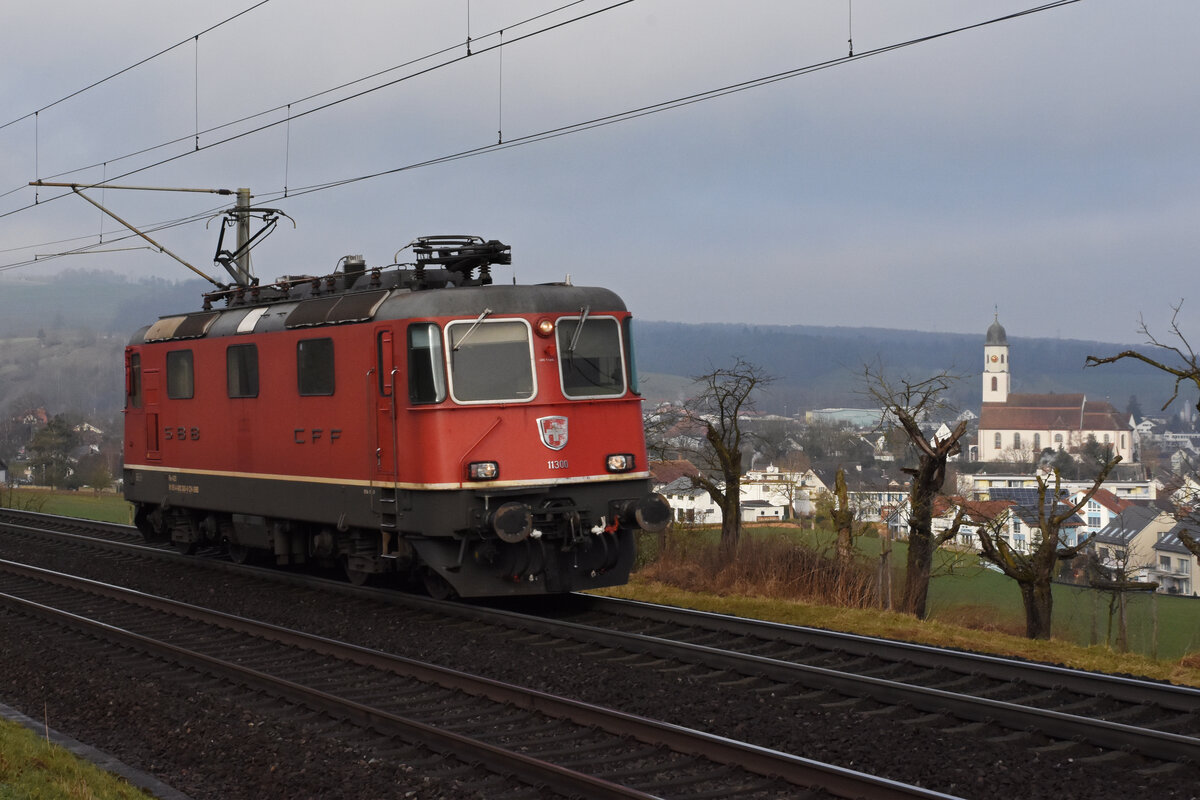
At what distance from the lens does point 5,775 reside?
7402 mm

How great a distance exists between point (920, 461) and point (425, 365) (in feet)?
31.0

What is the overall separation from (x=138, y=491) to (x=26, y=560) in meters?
2.21

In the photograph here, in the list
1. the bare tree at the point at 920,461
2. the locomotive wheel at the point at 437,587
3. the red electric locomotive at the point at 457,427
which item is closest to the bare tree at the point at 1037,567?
the bare tree at the point at 920,461

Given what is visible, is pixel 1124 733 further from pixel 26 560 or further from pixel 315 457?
pixel 26 560

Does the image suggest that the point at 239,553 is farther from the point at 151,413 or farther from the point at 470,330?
the point at 470,330

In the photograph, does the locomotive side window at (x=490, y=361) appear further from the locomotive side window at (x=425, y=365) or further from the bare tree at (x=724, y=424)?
the bare tree at (x=724, y=424)

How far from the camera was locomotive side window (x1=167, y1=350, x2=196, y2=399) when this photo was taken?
17578mm

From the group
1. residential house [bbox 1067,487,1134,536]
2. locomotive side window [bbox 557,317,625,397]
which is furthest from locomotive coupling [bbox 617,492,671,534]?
residential house [bbox 1067,487,1134,536]

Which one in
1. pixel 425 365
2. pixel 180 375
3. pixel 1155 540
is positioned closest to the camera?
pixel 425 365

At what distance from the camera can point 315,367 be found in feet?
47.2

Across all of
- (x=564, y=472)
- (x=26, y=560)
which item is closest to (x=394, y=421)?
(x=564, y=472)

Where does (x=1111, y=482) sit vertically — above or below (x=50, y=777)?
below

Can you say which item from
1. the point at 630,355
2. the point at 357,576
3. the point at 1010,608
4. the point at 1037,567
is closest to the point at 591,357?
the point at 630,355

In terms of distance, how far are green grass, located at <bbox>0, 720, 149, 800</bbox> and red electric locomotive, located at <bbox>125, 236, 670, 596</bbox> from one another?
16.0 ft
